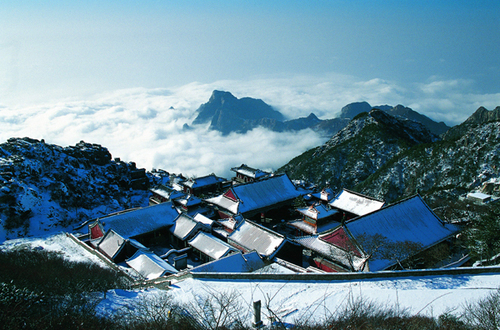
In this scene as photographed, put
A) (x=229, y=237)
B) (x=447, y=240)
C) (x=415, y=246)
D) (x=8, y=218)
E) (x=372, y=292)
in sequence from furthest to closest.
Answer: (x=8, y=218) < (x=229, y=237) < (x=447, y=240) < (x=415, y=246) < (x=372, y=292)

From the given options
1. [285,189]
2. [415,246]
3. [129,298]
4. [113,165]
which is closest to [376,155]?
[285,189]

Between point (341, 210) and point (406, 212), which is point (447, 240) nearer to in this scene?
point (406, 212)

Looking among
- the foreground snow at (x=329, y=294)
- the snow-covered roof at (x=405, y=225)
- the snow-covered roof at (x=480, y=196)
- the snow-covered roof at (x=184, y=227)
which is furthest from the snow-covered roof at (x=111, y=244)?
the snow-covered roof at (x=480, y=196)

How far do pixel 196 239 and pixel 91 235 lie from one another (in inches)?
586

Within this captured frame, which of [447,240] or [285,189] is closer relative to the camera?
[447,240]

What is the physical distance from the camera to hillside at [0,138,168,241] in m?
54.0

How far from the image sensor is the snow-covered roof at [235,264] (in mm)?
29558

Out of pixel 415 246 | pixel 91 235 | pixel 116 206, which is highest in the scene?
pixel 415 246

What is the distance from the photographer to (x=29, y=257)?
103 feet

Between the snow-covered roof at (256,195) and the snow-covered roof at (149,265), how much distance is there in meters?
14.8

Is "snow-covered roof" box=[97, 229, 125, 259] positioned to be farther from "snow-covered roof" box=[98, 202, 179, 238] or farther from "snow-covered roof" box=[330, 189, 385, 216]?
"snow-covered roof" box=[330, 189, 385, 216]

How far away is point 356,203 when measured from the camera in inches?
1784

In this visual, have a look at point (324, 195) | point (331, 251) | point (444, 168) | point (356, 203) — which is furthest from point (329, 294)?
point (444, 168)

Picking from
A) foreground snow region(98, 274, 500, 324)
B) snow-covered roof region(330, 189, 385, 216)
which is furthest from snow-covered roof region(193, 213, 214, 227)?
foreground snow region(98, 274, 500, 324)
